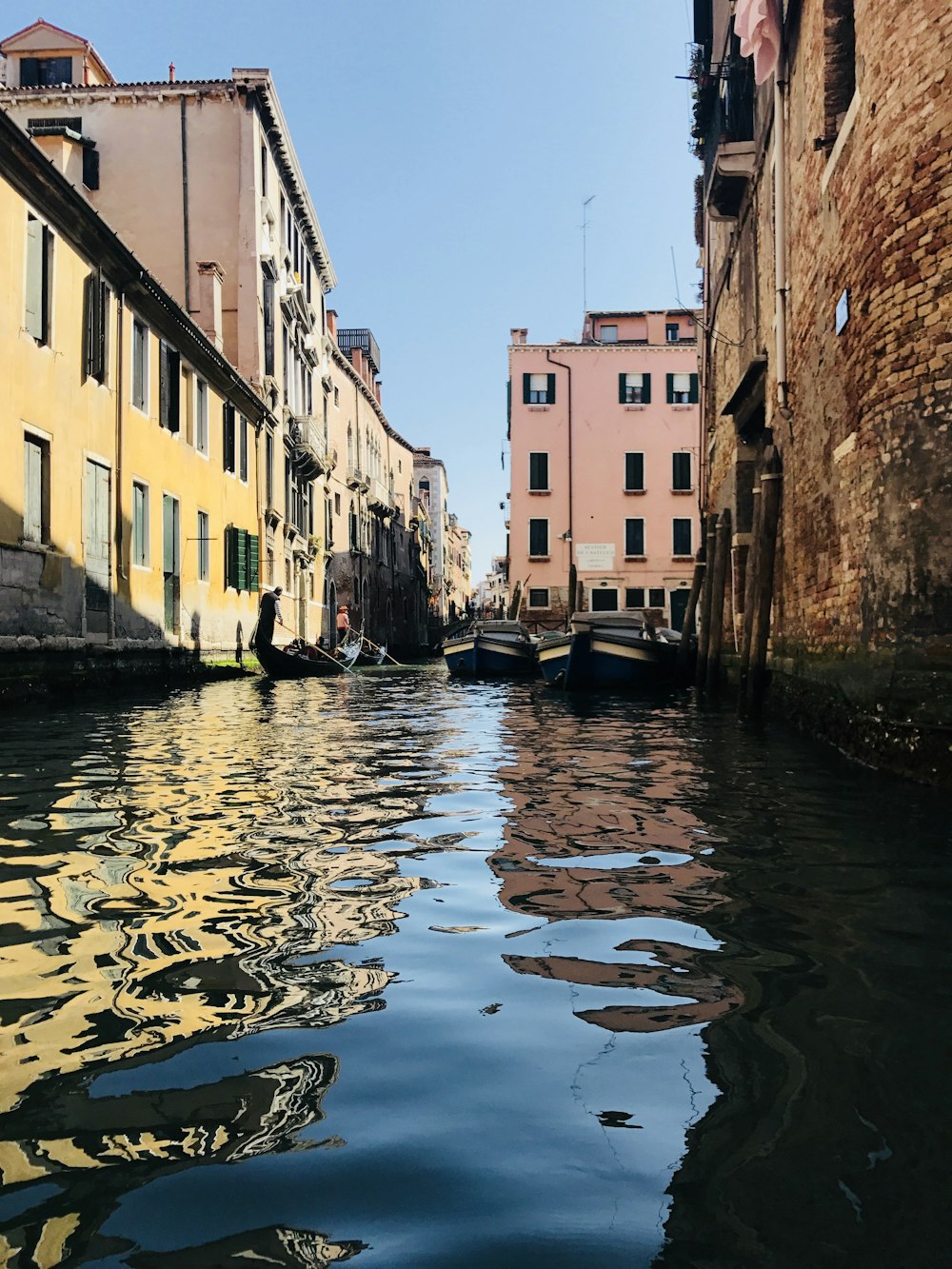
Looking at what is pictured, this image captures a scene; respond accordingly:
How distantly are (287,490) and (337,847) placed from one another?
23.8 meters

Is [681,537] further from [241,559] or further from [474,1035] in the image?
[474,1035]

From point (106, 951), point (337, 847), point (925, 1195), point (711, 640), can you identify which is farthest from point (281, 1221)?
point (711, 640)

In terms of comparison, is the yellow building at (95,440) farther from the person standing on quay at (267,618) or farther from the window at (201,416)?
the person standing on quay at (267,618)

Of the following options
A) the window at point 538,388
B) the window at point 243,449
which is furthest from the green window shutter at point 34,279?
the window at point 538,388

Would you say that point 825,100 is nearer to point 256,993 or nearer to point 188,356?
point 256,993

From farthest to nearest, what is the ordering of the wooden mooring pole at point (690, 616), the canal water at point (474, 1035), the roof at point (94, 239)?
the wooden mooring pole at point (690, 616) → the roof at point (94, 239) → the canal water at point (474, 1035)

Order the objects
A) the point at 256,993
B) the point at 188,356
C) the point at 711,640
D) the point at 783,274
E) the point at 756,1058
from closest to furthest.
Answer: the point at 756,1058, the point at 256,993, the point at 783,274, the point at 711,640, the point at 188,356

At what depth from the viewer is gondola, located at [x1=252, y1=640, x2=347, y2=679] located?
18.9 m

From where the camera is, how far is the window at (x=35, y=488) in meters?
11.9

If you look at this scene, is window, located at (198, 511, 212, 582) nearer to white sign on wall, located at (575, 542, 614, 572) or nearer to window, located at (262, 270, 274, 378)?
window, located at (262, 270, 274, 378)

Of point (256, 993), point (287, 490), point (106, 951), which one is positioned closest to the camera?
point (256, 993)

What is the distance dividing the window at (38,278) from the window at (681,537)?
25.6m

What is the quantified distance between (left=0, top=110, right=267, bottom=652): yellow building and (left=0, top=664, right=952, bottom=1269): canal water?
7.58 metres

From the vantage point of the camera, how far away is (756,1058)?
2168 millimetres
